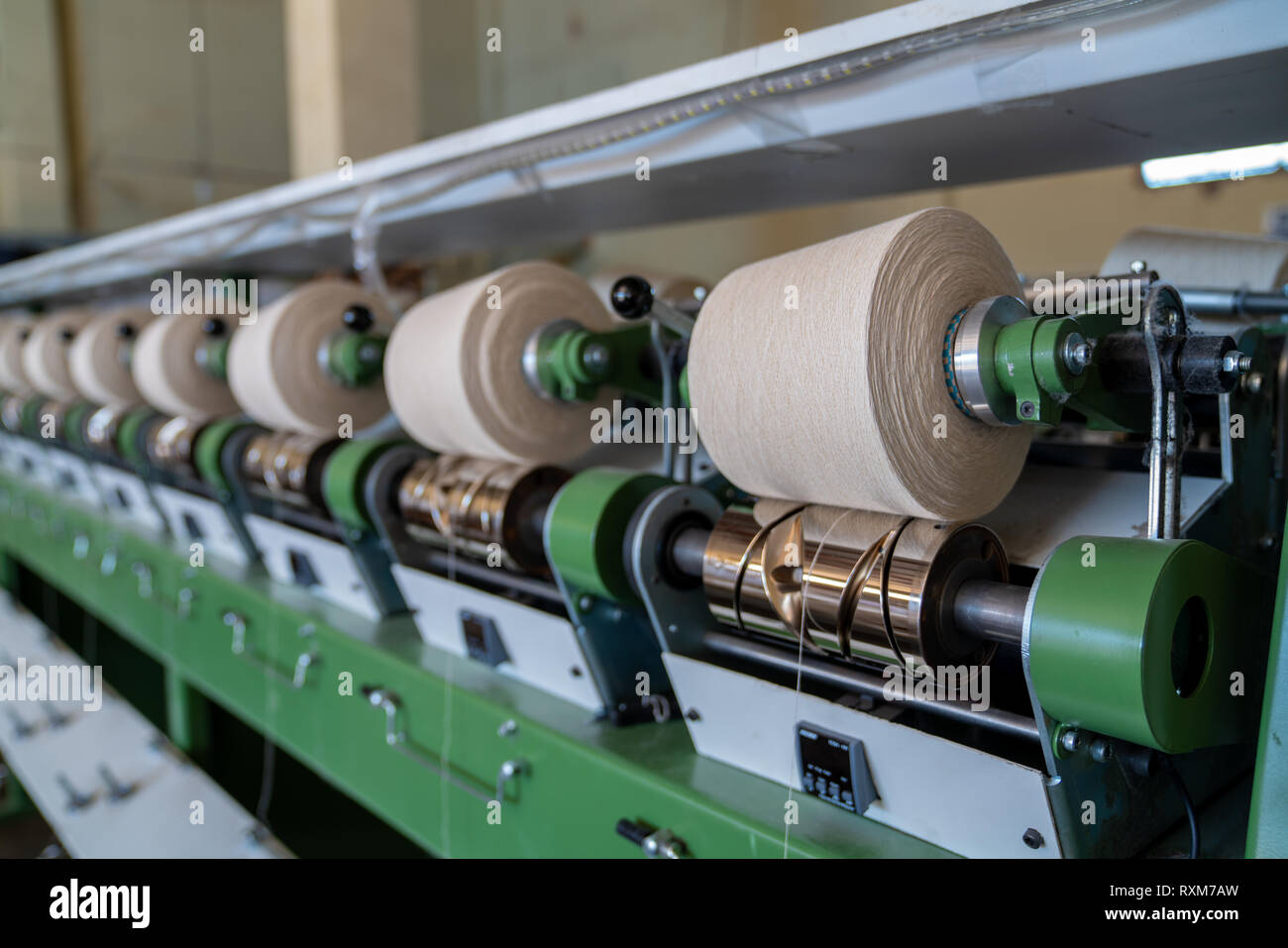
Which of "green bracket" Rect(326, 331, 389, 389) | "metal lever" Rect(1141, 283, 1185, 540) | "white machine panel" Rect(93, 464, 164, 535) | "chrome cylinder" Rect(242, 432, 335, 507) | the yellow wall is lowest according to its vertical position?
"white machine panel" Rect(93, 464, 164, 535)

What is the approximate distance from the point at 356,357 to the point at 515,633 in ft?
2.15

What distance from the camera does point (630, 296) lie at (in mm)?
1047

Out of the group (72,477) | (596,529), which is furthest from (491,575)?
(72,477)

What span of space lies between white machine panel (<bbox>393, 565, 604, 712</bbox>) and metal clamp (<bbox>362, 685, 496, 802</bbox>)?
0.37ft

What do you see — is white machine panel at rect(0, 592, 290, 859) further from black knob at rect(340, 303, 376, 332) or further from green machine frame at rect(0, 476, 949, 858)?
black knob at rect(340, 303, 376, 332)

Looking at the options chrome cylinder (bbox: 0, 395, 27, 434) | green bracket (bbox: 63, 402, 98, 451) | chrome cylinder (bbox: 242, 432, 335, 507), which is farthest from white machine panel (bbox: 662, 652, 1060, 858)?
chrome cylinder (bbox: 0, 395, 27, 434)

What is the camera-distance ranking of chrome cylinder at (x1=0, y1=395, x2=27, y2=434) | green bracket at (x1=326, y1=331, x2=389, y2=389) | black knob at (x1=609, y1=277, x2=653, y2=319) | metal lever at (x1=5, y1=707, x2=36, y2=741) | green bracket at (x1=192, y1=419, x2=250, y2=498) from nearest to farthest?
black knob at (x1=609, y1=277, x2=653, y2=319) < green bracket at (x1=326, y1=331, x2=389, y2=389) < green bracket at (x1=192, y1=419, x2=250, y2=498) < metal lever at (x1=5, y1=707, x2=36, y2=741) < chrome cylinder at (x1=0, y1=395, x2=27, y2=434)

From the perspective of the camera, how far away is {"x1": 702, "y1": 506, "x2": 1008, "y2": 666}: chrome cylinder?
84 cm

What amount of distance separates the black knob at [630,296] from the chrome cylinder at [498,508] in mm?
377

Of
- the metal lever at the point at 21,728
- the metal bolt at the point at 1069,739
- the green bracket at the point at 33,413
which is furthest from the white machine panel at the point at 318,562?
the green bracket at the point at 33,413

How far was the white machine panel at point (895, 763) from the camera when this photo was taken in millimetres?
807

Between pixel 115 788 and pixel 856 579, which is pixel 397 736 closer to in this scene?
pixel 856 579

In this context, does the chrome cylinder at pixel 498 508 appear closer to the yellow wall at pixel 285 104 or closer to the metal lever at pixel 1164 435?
the metal lever at pixel 1164 435
